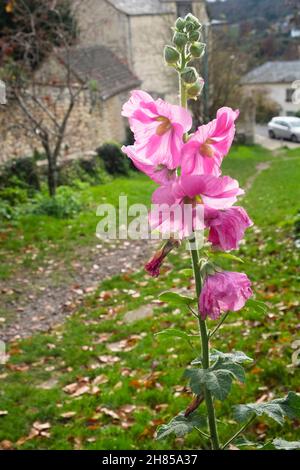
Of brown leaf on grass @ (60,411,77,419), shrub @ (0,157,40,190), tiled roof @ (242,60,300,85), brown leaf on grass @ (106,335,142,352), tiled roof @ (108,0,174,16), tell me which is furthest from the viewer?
tiled roof @ (242,60,300,85)

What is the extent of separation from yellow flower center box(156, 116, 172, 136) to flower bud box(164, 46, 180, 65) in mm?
217

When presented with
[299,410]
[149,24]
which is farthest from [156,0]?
[299,410]

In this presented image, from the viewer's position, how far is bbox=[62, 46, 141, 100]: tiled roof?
1519cm

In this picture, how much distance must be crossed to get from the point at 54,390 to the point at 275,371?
1634 mm

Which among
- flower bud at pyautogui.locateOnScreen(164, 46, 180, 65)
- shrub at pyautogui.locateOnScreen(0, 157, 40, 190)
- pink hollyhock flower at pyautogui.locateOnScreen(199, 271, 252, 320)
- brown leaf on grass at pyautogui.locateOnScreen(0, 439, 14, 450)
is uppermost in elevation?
flower bud at pyautogui.locateOnScreen(164, 46, 180, 65)

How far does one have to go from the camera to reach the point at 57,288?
624 centimetres

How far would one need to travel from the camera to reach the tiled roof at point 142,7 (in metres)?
21.9

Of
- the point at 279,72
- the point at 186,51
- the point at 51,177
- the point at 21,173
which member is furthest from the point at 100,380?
the point at 279,72

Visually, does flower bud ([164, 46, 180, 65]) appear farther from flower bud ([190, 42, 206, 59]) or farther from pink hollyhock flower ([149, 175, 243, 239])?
pink hollyhock flower ([149, 175, 243, 239])

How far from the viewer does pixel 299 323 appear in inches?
164

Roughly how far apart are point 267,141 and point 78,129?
10733 millimetres

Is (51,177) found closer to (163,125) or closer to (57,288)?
(57,288)

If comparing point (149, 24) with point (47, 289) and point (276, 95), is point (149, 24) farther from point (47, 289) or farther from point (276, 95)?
point (47, 289)

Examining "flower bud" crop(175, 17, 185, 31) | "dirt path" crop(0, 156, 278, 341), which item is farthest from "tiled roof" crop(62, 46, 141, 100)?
"flower bud" crop(175, 17, 185, 31)
